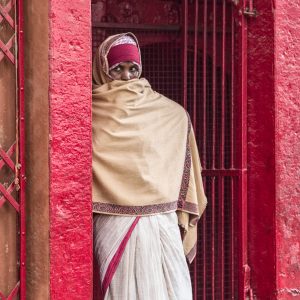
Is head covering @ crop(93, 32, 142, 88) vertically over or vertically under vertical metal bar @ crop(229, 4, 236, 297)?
over

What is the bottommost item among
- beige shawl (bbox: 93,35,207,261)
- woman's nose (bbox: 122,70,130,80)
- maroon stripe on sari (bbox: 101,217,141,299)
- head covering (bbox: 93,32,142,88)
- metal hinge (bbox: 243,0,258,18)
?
maroon stripe on sari (bbox: 101,217,141,299)

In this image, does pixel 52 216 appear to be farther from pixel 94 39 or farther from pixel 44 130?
pixel 94 39

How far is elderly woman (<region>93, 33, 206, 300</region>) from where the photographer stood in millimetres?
3941

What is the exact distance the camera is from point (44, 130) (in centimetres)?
386

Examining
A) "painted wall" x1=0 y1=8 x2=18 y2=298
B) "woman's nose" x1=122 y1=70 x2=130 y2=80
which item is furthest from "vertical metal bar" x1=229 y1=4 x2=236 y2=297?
"painted wall" x1=0 y1=8 x2=18 y2=298

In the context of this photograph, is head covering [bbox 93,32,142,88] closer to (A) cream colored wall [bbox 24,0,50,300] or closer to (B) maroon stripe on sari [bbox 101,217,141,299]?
(A) cream colored wall [bbox 24,0,50,300]

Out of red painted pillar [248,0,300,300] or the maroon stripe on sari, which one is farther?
red painted pillar [248,0,300,300]

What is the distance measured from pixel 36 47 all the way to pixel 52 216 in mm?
935

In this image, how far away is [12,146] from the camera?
12.7 feet

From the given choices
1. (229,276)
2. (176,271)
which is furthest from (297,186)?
(176,271)

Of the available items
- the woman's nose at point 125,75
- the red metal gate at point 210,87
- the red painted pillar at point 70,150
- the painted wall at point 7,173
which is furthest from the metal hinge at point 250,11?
the painted wall at point 7,173

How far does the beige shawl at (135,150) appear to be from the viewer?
13.0 ft

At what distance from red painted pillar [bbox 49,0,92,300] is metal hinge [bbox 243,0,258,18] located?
1.26 m

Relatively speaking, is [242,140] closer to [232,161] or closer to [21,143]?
[232,161]
